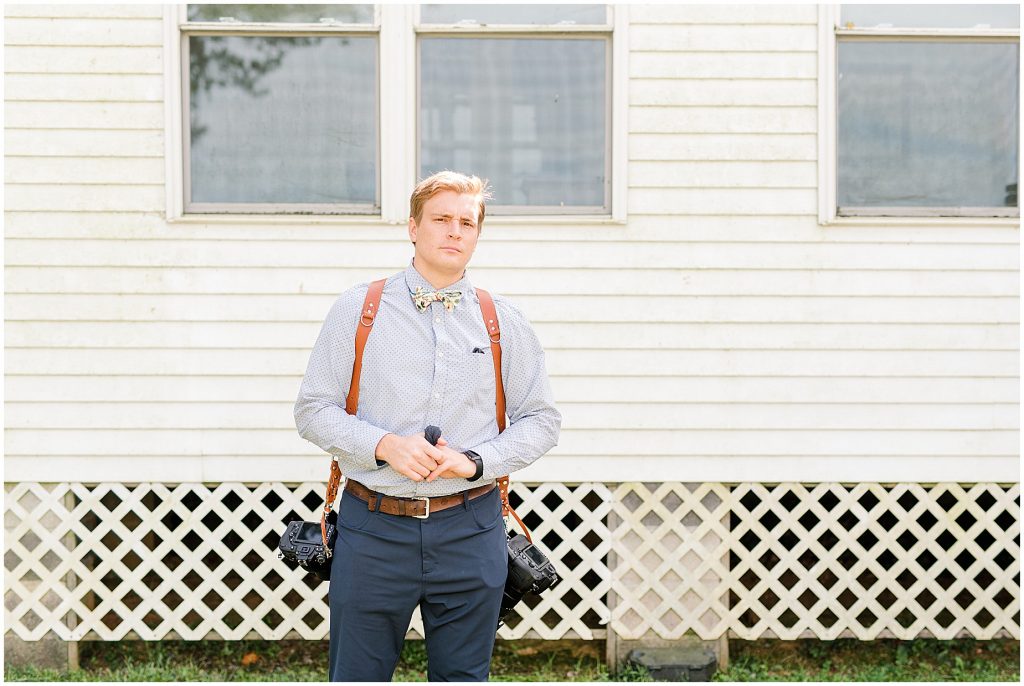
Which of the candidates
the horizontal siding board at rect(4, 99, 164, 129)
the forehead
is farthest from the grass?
the forehead

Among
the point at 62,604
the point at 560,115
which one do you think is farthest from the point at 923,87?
the point at 62,604

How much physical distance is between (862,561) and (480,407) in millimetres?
2851

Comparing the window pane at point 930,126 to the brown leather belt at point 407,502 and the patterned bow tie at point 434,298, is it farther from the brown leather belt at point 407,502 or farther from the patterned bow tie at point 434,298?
the brown leather belt at point 407,502

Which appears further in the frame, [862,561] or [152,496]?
[152,496]

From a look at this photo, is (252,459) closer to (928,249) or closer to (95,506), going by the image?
(95,506)

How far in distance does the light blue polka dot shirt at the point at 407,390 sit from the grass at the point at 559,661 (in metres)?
2.39

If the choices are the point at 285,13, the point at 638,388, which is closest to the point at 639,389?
the point at 638,388

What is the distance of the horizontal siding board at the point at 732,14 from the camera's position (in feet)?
14.1

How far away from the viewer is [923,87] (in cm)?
445

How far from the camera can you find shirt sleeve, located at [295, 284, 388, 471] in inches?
94.0

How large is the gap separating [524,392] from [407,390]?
14.2 inches

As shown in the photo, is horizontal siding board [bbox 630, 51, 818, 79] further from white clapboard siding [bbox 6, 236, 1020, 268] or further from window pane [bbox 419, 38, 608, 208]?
white clapboard siding [bbox 6, 236, 1020, 268]

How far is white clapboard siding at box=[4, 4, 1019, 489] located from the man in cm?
183

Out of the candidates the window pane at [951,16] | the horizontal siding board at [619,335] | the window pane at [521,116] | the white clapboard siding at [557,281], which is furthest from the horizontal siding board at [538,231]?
the window pane at [951,16]
